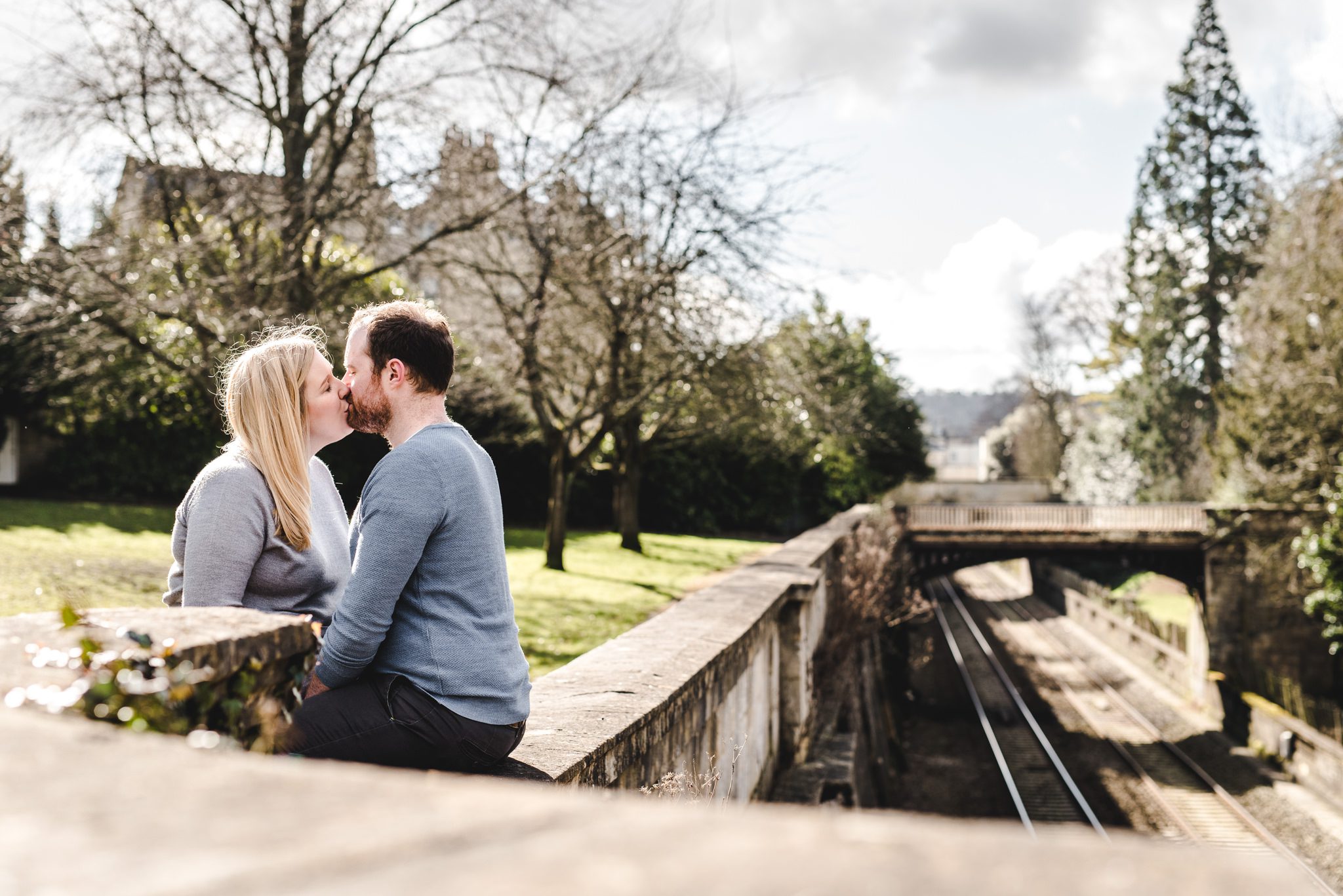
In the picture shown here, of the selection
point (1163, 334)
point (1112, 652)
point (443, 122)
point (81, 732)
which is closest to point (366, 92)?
point (443, 122)

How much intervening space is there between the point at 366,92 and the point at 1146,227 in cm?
3710

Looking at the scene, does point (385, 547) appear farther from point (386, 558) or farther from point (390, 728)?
point (390, 728)

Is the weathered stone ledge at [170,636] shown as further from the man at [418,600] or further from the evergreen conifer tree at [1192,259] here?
the evergreen conifer tree at [1192,259]

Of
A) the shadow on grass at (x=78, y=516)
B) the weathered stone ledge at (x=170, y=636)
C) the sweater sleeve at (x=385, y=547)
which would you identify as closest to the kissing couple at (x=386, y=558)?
the sweater sleeve at (x=385, y=547)

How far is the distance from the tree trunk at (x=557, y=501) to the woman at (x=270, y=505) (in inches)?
468

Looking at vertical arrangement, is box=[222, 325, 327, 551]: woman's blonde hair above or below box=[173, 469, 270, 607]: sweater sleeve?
above

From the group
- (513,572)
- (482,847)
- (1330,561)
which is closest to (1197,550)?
(1330,561)

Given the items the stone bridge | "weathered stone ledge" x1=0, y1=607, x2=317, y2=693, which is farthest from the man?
the stone bridge

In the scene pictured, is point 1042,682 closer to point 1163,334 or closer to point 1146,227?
point 1163,334

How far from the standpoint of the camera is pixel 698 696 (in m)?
4.61

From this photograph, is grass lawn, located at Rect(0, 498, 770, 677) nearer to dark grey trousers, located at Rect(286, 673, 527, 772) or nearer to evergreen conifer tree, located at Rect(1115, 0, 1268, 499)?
dark grey trousers, located at Rect(286, 673, 527, 772)

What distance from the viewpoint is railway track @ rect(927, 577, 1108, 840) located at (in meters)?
19.5

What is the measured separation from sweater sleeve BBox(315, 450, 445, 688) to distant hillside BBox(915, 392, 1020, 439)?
347ft

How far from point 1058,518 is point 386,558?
28728 mm
